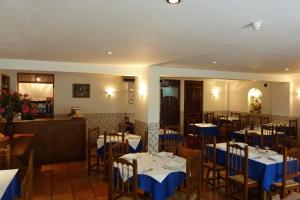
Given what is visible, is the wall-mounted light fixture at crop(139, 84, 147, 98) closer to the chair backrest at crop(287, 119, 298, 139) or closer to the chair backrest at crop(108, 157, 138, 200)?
the chair backrest at crop(108, 157, 138, 200)

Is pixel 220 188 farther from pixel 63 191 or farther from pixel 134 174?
pixel 63 191

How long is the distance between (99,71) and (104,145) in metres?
1.83

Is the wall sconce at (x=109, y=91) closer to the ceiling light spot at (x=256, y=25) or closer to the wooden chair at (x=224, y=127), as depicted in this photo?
the wooden chair at (x=224, y=127)

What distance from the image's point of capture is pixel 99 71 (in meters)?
5.62

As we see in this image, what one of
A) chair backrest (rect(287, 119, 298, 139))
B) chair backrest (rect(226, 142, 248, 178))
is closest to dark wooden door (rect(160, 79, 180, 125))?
chair backrest (rect(287, 119, 298, 139))

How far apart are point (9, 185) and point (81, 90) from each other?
5698 mm

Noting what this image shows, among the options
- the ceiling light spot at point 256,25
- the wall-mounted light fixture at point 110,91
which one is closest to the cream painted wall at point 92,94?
the wall-mounted light fixture at point 110,91

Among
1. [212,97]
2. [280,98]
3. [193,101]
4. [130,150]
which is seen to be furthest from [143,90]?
[212,97]

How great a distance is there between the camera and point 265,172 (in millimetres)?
3520

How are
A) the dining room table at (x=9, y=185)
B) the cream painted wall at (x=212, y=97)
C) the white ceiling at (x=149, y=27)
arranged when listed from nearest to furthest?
the white ceiling at (x=149, y=27)
the dining room table at (x=9, y=185)
the cream painted wall at (x=212, y=97)

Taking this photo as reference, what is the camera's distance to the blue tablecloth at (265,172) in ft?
11.5

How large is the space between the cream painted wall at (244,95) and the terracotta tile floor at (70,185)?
5808 mm

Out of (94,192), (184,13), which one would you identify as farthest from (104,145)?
(184,13)
